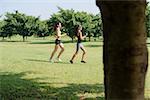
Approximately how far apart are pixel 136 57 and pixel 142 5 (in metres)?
0.42

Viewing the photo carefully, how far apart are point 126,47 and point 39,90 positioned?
5.81m

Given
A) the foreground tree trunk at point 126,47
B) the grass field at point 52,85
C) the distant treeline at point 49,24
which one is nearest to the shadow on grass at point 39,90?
the grass field at point 52,85

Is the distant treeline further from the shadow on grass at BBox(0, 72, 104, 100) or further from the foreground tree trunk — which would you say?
the foreground tree trunk

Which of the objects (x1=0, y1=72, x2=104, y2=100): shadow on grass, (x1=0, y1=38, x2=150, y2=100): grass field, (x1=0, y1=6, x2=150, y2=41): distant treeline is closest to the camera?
(x1=0, y1=72, x2=104, y2=100): shadow on grass

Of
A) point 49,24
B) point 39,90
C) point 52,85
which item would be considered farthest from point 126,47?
point 49,24

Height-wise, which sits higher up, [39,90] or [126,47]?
[126,47]

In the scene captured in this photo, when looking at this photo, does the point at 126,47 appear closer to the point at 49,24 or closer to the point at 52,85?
the point at 52,85

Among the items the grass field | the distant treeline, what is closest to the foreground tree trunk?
the grass field

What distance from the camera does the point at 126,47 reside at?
124 inches

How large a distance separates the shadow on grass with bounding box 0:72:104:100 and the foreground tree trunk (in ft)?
15.3

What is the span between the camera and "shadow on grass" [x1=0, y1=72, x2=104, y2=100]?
7.98 metres

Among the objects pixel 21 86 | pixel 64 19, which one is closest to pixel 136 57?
pixel 21 86

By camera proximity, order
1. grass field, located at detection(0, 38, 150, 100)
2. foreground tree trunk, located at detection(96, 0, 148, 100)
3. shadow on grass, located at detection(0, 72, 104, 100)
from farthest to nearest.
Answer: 1. grass field, located at detection(0, 38, 150, 100)
2. shadow on grass, located at detection(0, 72, 104, 100)
3. foreground tree trunk, located at detection(96, 0, 148, 100)

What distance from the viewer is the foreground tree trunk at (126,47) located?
10.3ft
